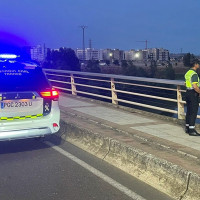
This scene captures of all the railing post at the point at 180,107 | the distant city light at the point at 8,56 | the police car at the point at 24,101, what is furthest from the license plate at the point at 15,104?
the railing post at the point at 180,107

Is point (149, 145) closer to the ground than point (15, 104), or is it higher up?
closer to the ground

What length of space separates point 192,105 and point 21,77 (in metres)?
3.49

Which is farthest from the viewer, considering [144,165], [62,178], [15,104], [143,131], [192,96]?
[143,131]

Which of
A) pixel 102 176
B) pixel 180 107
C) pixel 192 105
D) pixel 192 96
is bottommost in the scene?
pixel 102 176

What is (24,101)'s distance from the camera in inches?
231

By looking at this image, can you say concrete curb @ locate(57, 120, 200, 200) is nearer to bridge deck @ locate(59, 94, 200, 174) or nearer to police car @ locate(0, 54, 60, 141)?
bridge deck @ locate(59, 94, 200, 174)

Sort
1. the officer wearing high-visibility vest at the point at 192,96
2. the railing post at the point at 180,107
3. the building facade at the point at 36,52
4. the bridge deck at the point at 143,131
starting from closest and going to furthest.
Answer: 1. the bridge deck at the point at 143,131
2. the officer wearing high-visibility vest at the point at 192,96
3. the building facade at the point at 36,52
4. the railing post at the point at 180,107

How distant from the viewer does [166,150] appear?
561 cm

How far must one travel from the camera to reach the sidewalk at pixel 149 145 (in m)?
4.48

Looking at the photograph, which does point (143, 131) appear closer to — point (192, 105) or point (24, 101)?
point (192, 105)

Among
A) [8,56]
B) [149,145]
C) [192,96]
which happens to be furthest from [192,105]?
[8,56]

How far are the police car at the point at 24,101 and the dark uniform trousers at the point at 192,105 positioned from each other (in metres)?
2.73

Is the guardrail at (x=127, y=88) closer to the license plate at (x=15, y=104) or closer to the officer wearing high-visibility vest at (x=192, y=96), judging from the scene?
the officer wearing high-visibility vest at (x=192, y=96)

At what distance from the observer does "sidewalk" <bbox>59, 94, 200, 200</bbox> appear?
4477mm
